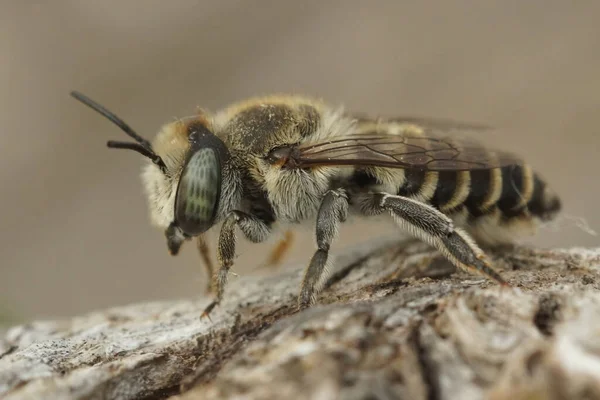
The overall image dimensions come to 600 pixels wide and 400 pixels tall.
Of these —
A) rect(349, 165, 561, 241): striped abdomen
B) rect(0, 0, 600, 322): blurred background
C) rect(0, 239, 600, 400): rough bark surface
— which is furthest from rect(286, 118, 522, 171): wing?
rect(0, 0, 600, 322): blurred background

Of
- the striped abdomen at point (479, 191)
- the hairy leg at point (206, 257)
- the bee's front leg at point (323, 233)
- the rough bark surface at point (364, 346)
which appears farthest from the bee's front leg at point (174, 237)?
the striped abdomen at point (479, 191)

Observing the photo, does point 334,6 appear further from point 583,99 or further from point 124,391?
point 124,391

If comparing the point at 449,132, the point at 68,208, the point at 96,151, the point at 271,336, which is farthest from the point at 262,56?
the point at 271,336

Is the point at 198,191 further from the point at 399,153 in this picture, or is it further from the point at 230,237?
the point at 399,153

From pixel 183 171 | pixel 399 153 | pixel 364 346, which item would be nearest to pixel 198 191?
pixel 183 171

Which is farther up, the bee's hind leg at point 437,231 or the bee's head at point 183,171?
the bee's head at point 183,171

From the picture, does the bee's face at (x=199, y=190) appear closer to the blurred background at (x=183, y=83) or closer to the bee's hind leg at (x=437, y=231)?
the bee's hind leg at (x=437, y=231)

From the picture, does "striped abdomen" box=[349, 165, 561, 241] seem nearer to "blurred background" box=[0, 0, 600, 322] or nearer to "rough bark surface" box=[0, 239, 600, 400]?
"rough bark surface" box=[0, 239, 600, 400]
